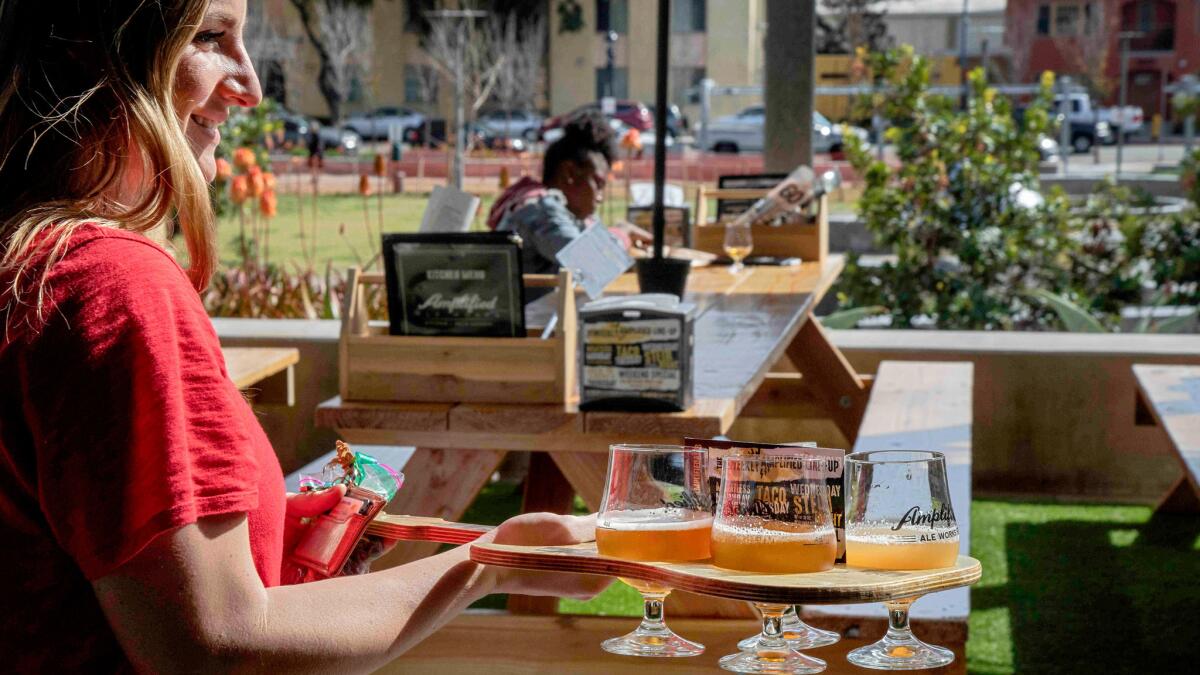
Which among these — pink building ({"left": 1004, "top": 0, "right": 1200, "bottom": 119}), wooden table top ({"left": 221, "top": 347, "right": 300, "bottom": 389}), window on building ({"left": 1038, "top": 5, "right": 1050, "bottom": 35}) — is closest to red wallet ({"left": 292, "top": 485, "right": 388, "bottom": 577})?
wooden table top ({"left": 221, "top": 347, "right": 300, "bottom": 389})

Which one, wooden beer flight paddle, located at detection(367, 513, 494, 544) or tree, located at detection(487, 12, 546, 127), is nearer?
wooden beer flight paddle, located at detection(367, 513, 494, 544)

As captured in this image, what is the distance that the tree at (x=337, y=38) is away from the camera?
30547 mm

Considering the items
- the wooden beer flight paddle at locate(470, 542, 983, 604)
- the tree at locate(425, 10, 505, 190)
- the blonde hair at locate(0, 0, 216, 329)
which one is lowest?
the wooden beer flight paddle at locate(470, 542, 983, 604)

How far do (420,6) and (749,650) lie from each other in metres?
35.9

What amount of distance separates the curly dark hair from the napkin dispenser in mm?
2718

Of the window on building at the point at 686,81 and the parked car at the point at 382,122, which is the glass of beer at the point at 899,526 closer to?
the window on building at the point at 686,81

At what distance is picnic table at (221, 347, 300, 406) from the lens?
4293 mm

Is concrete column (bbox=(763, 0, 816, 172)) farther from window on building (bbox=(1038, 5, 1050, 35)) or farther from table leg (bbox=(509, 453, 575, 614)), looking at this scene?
window on building (bbox=(1038, 5, 1050, 35))

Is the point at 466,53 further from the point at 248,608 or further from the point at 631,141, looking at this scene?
the point at 248,608

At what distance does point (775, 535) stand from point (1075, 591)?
3115 mm

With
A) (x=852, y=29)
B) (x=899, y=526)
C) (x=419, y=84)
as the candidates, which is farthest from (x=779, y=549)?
(x=419, y=84)

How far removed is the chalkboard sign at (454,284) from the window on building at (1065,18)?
124ft

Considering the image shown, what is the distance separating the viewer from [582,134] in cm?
512

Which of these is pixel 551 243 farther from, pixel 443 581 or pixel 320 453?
pixel 443 581
